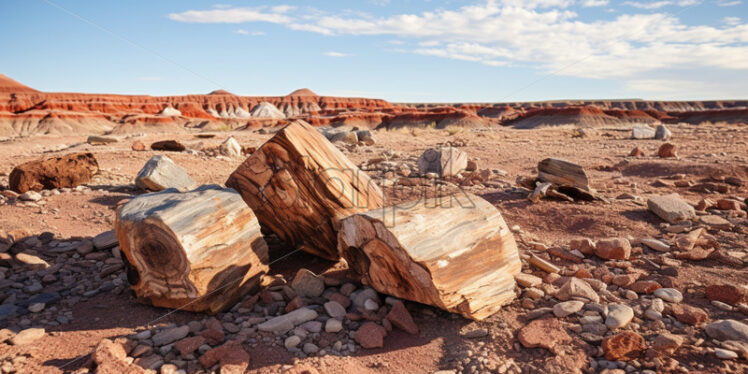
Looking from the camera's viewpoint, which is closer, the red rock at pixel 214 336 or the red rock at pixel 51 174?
the red rock at pixel 214 336

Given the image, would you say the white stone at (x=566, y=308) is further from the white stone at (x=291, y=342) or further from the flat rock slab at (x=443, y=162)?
the flat rock slab at (x=443, y=162)

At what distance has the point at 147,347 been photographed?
254 cm

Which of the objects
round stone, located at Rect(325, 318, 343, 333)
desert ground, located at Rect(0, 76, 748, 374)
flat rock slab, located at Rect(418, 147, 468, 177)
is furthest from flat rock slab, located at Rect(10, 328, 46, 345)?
flat rock slab, located at Rect(418, 147, 468, 177)

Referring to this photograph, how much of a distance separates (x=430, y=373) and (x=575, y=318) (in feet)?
3.51

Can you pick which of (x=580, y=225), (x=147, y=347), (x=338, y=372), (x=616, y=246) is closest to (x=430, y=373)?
(x=338, y=372)

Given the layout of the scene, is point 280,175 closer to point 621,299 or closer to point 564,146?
point 621,299

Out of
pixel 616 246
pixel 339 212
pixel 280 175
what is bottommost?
pixel 616 246

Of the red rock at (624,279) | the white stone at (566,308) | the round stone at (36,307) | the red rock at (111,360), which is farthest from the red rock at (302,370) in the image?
the red rock at (624,279)

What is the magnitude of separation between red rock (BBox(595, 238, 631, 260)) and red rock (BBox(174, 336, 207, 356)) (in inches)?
129

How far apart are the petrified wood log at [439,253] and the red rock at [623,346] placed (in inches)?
27.5

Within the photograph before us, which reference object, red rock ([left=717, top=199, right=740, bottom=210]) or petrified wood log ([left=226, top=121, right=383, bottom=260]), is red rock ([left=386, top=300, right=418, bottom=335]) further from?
red rock ([left=717, top=199, right=740, bottom=210])

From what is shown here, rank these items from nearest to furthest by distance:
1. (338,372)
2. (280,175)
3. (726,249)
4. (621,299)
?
1. (338,372)
2. (621,299)
3. (280,175)
4. (726,249)

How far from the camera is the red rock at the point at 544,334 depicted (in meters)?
2.49

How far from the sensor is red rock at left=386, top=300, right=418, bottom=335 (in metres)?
2.76
